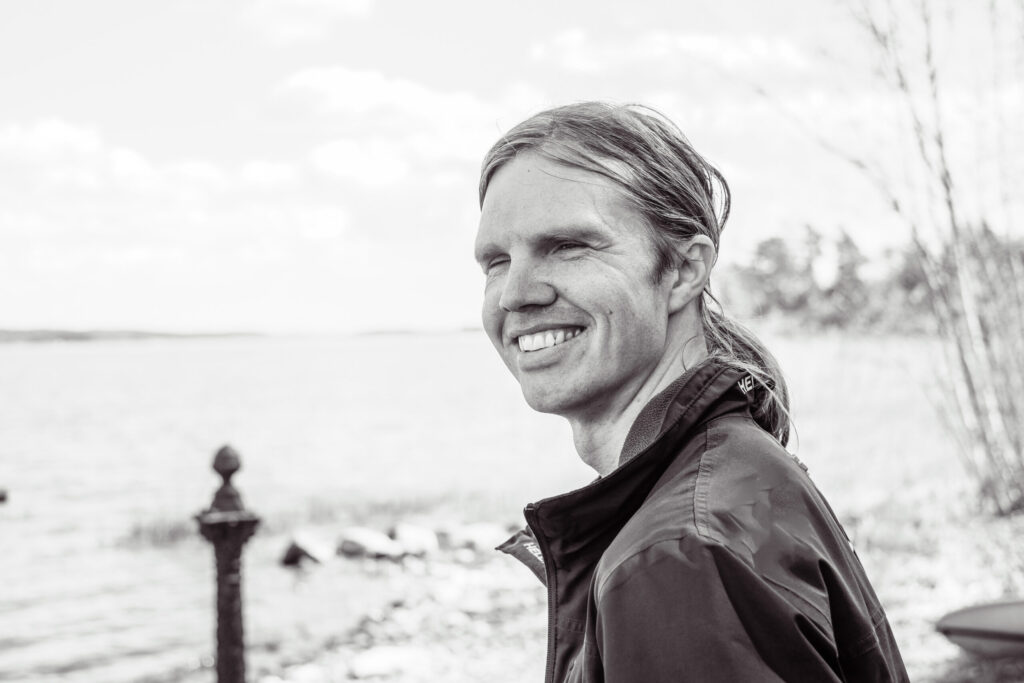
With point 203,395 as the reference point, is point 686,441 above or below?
below

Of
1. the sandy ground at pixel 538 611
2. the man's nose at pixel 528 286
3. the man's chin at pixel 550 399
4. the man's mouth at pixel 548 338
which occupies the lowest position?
the sandy ground at pixel 538 611

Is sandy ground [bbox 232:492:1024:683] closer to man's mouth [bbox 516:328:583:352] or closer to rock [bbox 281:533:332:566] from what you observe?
rock [bbox 281:533:332:566]

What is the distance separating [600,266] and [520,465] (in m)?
29.9

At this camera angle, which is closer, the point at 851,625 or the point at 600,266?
the point at 851,625

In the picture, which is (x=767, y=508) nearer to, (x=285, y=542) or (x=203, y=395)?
(x=285, y=542)

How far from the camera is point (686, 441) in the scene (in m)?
1.50

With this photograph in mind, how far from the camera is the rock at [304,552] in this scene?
16797 mm

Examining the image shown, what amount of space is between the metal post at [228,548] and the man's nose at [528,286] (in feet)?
14.1

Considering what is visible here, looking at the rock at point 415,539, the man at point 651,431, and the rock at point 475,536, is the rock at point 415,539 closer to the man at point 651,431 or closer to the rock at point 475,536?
the rock at point 475,536

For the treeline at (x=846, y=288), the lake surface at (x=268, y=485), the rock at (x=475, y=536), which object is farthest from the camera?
the rock at (x=475, y=536)

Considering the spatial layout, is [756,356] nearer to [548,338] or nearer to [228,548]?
[548,338]

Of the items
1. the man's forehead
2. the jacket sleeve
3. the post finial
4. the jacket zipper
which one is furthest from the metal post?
the jacket sleeve

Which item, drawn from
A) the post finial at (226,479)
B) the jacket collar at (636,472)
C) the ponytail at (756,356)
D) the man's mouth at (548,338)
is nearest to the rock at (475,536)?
the post finial at (226,479)

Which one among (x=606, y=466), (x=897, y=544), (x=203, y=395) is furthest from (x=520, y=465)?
(x=203, y=395)
